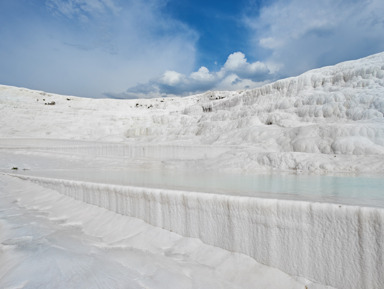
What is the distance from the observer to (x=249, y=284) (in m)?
2.11

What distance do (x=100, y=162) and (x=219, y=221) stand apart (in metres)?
8.41

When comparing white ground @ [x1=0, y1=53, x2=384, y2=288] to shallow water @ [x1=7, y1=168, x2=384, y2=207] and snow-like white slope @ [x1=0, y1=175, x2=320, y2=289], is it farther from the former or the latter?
shallow water @ [x1=7, y1=168, x2=384, y2=207]

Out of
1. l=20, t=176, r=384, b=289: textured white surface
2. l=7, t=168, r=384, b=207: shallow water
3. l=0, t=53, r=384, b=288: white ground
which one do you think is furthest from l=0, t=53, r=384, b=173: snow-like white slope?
l=20, t=176, r=384, b=289: textured white surface

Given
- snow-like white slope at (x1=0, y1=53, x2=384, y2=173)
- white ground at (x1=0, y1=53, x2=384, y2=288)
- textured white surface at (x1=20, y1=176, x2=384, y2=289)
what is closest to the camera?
textured white surface at (x1=20, y1=176, x2=384, y2=289)

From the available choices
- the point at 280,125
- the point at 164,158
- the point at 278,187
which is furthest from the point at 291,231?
the point at 280,125

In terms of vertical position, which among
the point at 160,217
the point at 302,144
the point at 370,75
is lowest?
the point at 160,217

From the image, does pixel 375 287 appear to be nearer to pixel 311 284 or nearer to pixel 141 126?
pixel 311 284

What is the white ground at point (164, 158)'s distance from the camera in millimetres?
2146

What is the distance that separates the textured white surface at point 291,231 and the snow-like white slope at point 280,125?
6.41 meters

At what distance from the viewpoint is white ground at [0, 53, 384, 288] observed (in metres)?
2.15

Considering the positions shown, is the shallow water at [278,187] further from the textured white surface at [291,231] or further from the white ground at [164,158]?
the white ground at [164,158]

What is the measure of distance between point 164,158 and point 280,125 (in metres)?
6.85

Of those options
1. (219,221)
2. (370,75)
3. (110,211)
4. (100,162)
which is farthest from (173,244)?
(370,75)

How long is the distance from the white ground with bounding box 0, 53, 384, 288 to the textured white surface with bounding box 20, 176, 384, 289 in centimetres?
14
